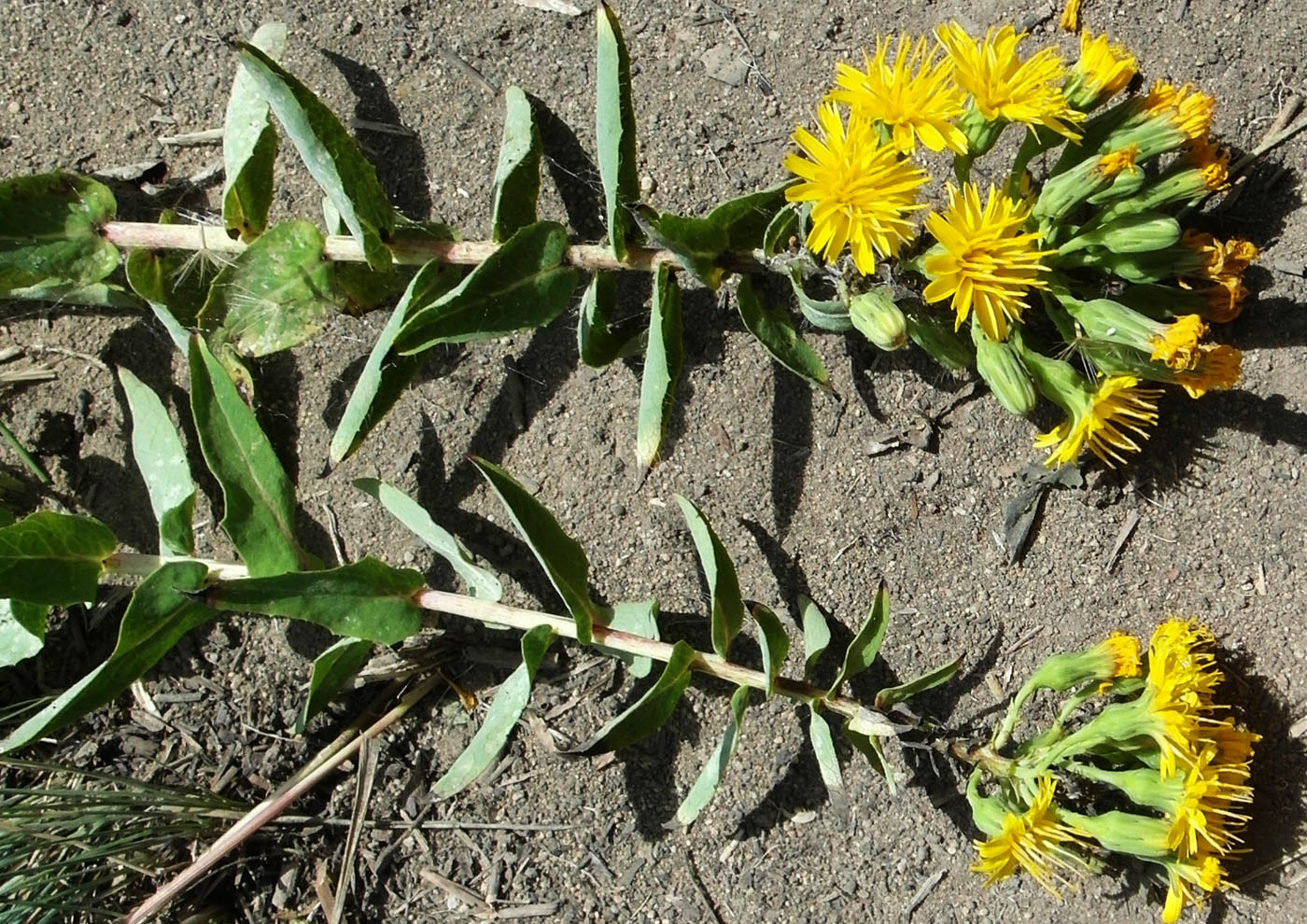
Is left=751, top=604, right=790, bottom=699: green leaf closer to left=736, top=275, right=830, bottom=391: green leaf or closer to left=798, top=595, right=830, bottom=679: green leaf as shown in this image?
left=798, top=595, right=830, bottom=679: green leaf

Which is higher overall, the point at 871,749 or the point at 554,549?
the point at 554,549

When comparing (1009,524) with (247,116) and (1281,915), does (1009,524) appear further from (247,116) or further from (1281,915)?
(247,116)

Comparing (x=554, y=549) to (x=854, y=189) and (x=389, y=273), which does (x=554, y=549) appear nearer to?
(x=389, y=273)

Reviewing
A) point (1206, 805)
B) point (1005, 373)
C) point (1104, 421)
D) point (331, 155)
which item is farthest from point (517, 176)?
point (1206, 805)

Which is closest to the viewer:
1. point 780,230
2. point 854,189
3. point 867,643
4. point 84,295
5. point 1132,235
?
point 854,189

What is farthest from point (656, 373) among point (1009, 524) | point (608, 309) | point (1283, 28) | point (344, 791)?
point (1283, 28)

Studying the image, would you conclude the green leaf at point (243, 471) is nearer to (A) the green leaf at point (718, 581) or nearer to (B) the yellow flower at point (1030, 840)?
(A) the green leaf at point (718, 581)

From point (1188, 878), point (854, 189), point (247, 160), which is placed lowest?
point (1188, 878)
